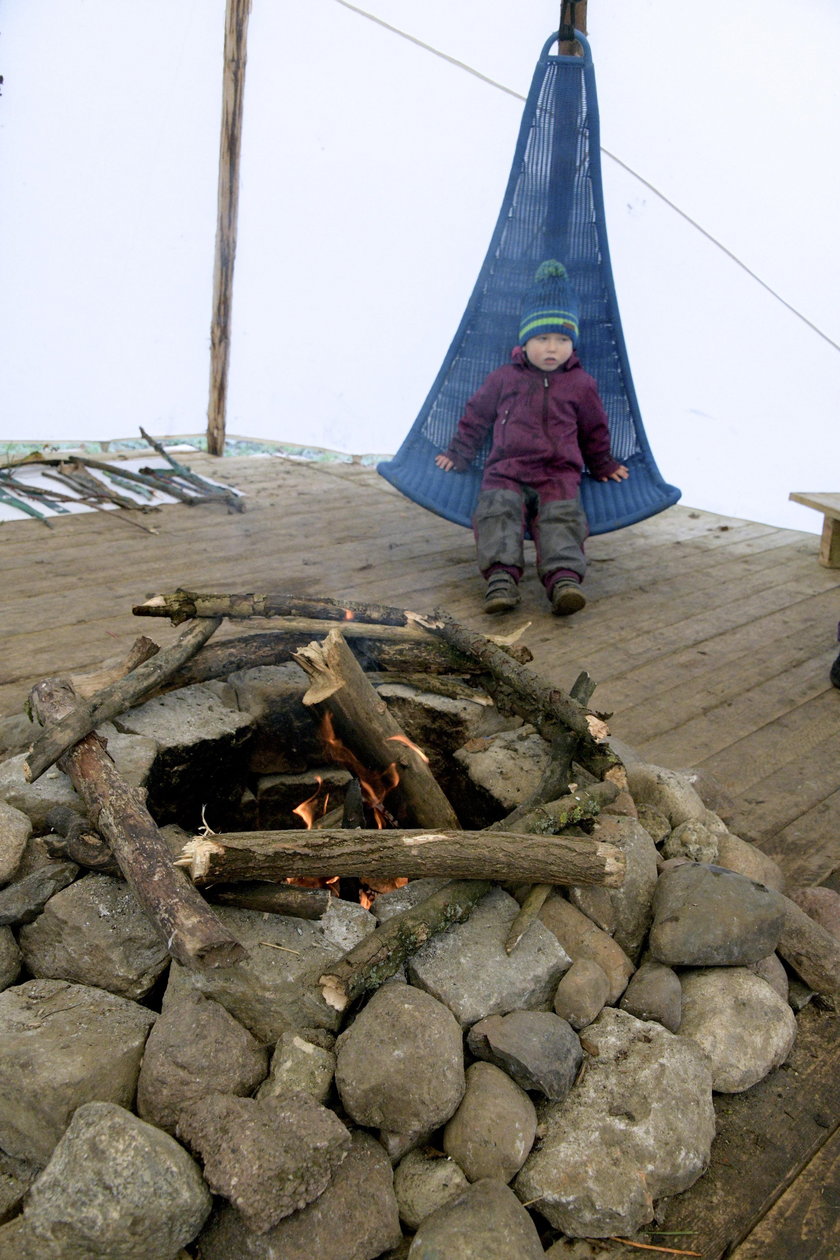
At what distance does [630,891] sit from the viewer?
1.66m

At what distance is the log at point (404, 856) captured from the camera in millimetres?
1366

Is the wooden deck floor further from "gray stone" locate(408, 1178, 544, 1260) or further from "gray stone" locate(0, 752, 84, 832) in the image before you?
"gray stone" locate(0, 752, 84, 832)

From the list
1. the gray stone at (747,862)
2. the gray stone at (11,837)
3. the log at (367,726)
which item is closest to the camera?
the gray stone at (11,837)

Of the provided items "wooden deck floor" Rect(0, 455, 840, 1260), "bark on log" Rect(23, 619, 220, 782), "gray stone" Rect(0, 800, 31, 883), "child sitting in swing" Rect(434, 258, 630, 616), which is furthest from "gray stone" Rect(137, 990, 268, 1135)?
"child sitting in swing" Rect(434, 258, 630, 616)

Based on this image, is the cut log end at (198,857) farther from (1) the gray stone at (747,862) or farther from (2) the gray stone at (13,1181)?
(1) the gray stone at (747,862)

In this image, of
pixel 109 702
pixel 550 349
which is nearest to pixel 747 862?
pixel 109 702

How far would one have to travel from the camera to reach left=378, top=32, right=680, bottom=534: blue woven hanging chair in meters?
3.74

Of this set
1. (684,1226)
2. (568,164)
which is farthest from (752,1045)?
(568,164)

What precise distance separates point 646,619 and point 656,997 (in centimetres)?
207

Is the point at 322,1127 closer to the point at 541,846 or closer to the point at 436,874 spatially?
the point at 436,874

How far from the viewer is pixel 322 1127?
1157 mm

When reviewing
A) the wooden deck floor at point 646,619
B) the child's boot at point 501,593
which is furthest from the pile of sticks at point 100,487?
the child's boot at point 501,593

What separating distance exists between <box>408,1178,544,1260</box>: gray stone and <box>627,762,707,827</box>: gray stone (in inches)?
37.0

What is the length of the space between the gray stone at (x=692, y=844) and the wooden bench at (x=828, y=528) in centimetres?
256
